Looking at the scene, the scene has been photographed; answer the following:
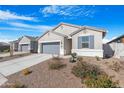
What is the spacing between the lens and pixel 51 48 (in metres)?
19.0

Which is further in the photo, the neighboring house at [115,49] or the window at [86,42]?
the neighboring house at [115,49]

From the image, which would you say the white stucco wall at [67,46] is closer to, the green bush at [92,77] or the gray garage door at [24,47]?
the green bush at [92,77]

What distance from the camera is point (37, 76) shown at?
29.8ft

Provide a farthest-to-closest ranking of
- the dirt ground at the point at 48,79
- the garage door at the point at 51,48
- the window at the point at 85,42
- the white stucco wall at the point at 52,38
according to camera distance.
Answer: the garage door at the point at 51,48 → the white stucco wall at the point at 52,38 → the window at the point at 85,42 → the dirt ground at the point at 48,79

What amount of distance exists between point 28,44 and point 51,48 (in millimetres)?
7042

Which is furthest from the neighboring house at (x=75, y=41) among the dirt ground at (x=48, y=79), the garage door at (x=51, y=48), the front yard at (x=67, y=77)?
the dirt ground at (x=48, y=79)

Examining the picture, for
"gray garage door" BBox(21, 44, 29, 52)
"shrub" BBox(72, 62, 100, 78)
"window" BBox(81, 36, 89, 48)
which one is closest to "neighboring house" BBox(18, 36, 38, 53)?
"gray garage door" BBox(21, 44, 29, 52)

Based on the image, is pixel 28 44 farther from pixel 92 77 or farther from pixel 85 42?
Result: pixel 92 77

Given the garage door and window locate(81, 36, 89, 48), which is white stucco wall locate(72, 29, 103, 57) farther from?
the garage door

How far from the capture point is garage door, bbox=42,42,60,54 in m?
18.2

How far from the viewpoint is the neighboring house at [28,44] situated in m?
24.1

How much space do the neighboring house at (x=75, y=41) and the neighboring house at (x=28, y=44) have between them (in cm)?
434
